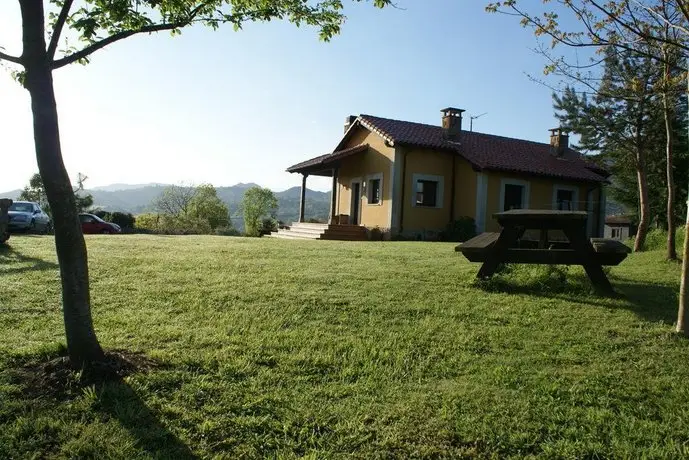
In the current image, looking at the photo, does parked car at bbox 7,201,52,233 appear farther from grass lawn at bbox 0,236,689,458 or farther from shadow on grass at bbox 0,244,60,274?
grass lawn at bbox 0,236,689,458

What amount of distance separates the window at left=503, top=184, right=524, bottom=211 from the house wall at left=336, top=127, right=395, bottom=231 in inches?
197

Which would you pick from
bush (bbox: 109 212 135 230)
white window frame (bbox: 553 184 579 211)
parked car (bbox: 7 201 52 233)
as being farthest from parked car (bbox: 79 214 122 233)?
white window frame (bbox: 553 184 579 211)

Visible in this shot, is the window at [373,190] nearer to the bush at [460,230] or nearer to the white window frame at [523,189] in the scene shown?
the bush at [460,230]

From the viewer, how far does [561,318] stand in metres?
5.33

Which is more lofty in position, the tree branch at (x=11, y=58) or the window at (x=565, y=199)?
the window at (x=565, y=199)

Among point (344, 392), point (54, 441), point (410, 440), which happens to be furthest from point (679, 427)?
point (54, 441)

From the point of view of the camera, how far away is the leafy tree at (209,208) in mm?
35569

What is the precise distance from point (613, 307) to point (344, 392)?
3.90 meters

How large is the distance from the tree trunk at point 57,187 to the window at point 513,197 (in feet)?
62.7

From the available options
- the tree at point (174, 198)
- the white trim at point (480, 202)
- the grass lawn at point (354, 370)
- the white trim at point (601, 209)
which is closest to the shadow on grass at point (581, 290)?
the grass lawn at point (354, 370)

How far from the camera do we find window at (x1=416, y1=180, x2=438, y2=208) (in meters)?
20.4

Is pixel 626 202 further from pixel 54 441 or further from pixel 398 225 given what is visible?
pixel 54 441

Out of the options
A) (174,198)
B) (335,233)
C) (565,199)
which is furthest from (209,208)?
(565,199)

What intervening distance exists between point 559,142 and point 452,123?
22.8 feet
